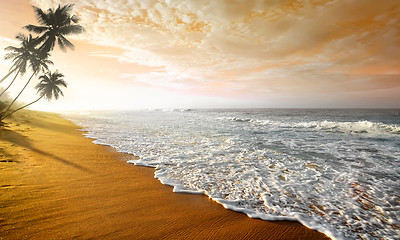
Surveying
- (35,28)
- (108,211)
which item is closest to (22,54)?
(35,28)

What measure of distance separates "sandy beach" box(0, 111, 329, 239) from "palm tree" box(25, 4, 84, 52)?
25079mm

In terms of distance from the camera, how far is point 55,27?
75.2ft

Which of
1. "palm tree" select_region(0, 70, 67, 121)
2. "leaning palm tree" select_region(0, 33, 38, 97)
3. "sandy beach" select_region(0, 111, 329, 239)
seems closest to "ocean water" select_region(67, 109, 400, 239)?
"sandy beach" select_region(0, 111, 329, 239)

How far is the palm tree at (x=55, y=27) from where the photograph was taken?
868 inches

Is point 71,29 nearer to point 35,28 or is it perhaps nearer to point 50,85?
point 35,28

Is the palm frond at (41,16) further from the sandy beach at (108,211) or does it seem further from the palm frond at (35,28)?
the sandy beach at (108,211)

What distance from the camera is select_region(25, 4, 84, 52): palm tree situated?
868 inches

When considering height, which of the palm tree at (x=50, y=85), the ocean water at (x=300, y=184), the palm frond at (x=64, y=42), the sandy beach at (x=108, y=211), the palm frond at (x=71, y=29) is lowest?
the ocean water at (x=300, y=184)

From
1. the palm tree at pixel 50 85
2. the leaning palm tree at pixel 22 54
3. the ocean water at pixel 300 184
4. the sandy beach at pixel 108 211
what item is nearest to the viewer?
the sandy beach at pixel 108 211

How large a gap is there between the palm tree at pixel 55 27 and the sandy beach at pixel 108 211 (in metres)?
25.1

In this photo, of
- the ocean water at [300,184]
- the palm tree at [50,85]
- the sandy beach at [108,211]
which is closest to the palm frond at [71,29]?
the palm tree at [50,85]

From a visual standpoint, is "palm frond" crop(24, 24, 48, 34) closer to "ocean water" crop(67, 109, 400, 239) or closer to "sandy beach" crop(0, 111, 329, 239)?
"ocean water" crop(67, 109, 400, 239)

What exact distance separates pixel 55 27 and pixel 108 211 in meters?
29.6

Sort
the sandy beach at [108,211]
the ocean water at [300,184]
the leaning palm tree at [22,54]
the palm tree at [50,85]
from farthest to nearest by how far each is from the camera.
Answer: the palm tree at [50,85]
the leaning palm tree at [22,54]
the ocean water at [300,184]
the sandy beach at [108,211]
